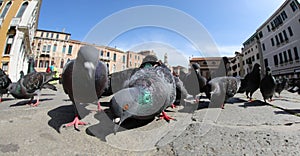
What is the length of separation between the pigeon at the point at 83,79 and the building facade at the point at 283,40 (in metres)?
30.0

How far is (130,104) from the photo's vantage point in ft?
6.50

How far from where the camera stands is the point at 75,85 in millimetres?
2314

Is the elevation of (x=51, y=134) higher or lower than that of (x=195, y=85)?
lower

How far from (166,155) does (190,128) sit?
849 millimetres

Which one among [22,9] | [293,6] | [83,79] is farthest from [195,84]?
[293,6]

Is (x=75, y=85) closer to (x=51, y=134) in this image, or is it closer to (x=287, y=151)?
(x=51, y=134)

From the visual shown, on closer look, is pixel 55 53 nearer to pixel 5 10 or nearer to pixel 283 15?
pixel 5 10

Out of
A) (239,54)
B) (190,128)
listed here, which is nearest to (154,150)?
(190,128)

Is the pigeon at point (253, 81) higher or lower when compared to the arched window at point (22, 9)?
lower

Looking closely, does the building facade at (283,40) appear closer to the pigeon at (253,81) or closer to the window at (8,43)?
the pigeon at (253,81)

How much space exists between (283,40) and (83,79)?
3604 cm

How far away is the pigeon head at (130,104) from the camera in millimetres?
1901

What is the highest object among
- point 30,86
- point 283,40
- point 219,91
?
point 283,40

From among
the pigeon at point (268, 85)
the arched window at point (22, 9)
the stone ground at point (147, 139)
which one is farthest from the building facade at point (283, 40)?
the arched window at point (22, 9)
